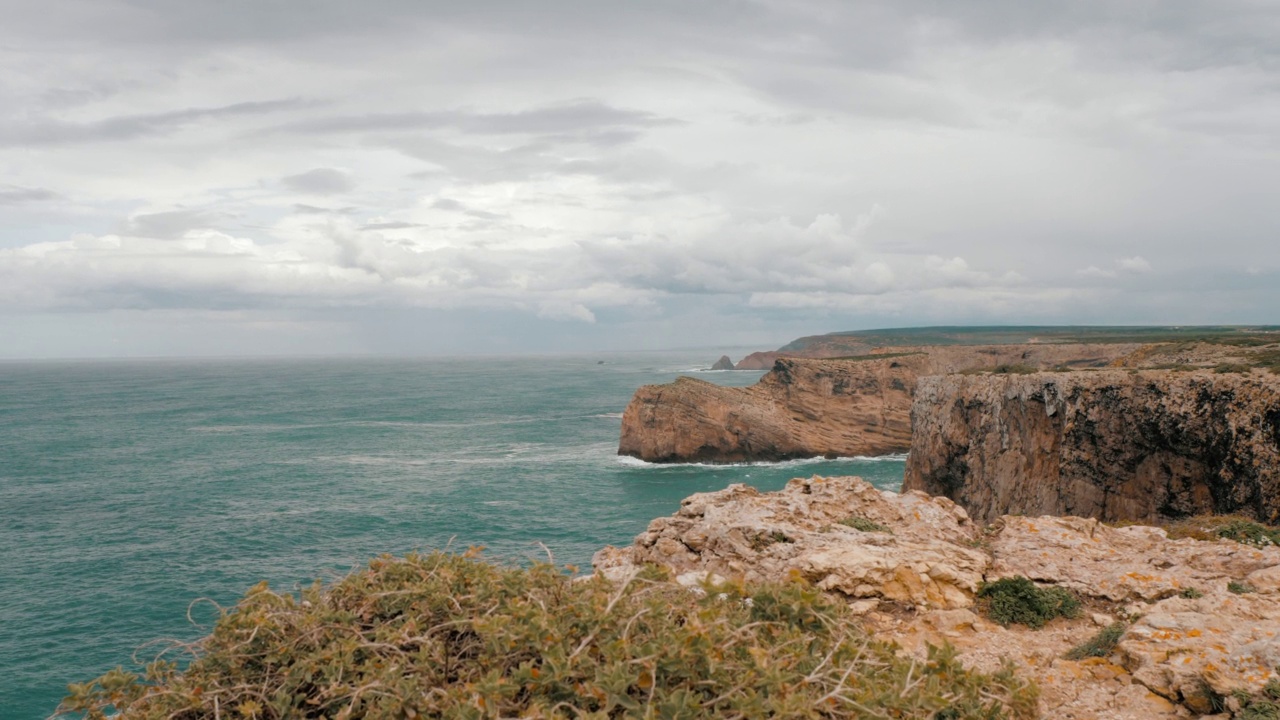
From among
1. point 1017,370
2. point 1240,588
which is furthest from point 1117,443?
point 1240,588

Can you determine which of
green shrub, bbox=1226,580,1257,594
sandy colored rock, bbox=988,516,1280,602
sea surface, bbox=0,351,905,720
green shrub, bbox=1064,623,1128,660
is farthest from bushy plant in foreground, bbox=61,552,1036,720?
green shrub, bbox=1226,580,1257,594

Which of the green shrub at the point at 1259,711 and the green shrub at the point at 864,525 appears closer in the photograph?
the green shrub at the point at 1259,711

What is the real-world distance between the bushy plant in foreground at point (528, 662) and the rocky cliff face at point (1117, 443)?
2160 centimetres

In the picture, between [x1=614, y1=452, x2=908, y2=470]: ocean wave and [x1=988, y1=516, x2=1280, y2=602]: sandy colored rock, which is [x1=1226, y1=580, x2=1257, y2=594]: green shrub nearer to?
[x1=988, y1=516, x2=1280, y2=602]: sandy colored rock

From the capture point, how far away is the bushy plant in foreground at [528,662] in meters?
4.40

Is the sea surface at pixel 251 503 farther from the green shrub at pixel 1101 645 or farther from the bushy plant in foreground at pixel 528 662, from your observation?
the green shrub at pixel 1101 645

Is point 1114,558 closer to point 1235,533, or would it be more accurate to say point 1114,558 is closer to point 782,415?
point 1235,533

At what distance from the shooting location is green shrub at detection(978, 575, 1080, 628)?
10.4 m

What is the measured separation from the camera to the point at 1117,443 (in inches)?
1021

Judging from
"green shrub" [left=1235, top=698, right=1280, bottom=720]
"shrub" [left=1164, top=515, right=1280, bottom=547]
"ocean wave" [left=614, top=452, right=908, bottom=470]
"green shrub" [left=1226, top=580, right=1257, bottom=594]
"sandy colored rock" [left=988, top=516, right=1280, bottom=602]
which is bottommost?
"ocean wave" [left=614, top=452, right=908, bottom=470]

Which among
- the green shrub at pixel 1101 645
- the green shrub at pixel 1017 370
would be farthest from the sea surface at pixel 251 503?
the green shrub at pixel 1017 370

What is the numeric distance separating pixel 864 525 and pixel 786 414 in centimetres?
A: 5410

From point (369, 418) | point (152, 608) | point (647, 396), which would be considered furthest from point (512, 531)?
point (369, 418)

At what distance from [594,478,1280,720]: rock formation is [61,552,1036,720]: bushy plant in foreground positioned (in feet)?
3.65
